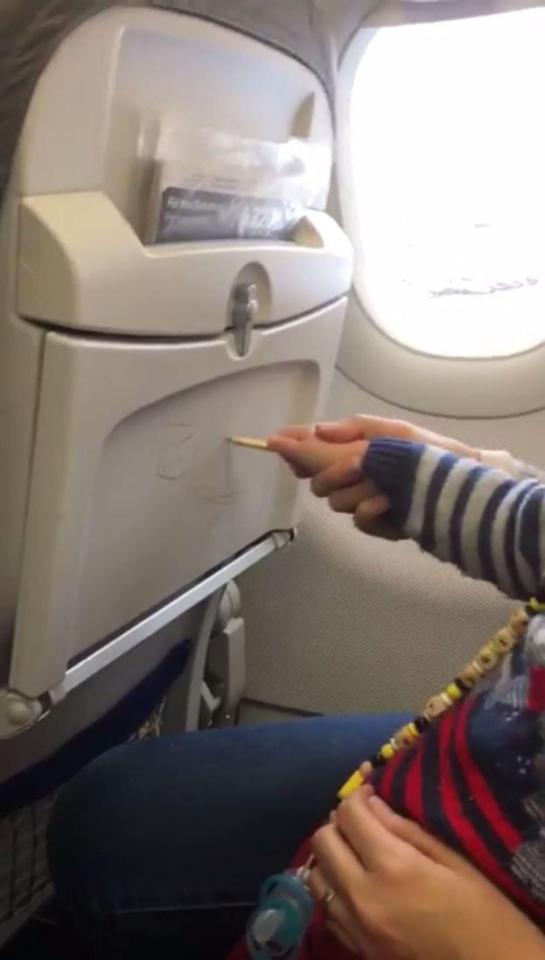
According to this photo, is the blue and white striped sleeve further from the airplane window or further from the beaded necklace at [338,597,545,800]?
the airplane window

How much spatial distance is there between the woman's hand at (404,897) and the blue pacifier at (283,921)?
2 cm

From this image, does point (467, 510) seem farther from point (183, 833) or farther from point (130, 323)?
point (183, 833)

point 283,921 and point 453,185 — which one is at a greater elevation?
point 453,185

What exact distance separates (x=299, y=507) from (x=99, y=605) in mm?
390

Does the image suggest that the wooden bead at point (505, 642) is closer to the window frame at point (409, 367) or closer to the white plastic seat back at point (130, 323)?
the white plastic seat back at point (130, 323)

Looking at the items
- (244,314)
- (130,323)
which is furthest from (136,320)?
(244,314)

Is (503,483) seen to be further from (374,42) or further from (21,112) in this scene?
(374,42)

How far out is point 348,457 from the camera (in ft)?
3.08

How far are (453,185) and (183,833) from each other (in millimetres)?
1021

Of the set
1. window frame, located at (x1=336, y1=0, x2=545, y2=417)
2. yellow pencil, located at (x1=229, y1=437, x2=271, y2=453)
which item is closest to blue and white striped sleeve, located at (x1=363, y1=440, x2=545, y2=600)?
yellow pencil, located at (x1=229, y1=437, x2=271, y2=453)

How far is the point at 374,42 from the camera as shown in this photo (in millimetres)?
1553

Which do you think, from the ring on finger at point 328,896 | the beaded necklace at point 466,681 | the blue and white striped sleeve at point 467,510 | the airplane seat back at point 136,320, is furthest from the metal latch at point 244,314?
the ring on finger at point 328,896

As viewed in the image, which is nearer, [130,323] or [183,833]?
[130,323]

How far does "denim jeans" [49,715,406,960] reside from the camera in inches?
40.4
